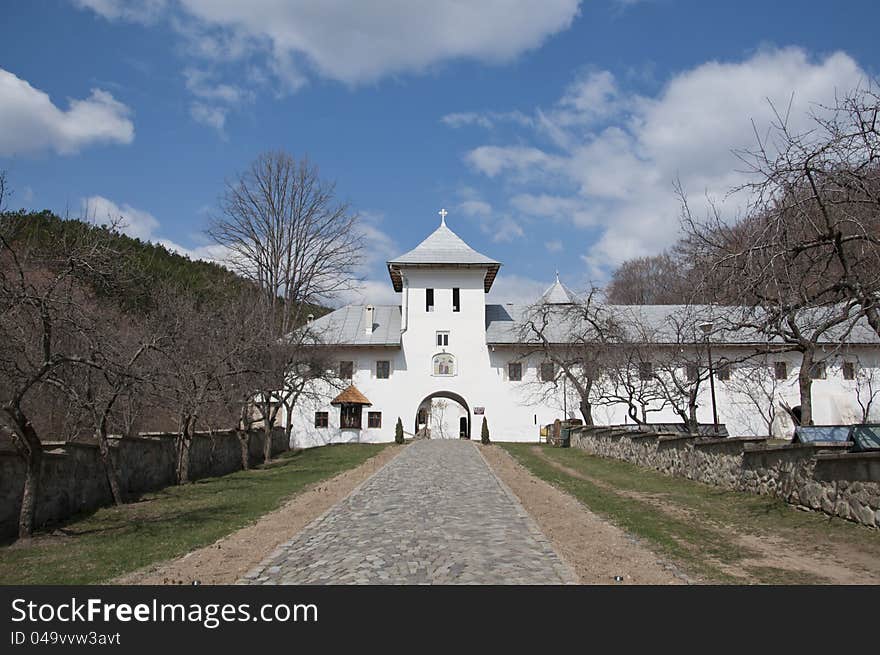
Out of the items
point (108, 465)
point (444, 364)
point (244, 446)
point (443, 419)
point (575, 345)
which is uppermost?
point (575, 345)

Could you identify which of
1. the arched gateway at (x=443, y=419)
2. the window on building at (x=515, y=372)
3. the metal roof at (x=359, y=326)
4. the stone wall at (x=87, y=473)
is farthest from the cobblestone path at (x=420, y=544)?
the arched gateway at (x=443, y=419)

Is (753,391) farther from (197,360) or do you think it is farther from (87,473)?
(87,473)

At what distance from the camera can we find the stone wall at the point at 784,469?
1005cm

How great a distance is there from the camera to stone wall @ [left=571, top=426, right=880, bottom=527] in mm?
10047

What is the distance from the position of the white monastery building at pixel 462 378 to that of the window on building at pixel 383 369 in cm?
7

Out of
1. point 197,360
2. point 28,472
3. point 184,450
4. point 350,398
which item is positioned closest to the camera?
point 28,472

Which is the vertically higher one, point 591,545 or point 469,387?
point 469,387

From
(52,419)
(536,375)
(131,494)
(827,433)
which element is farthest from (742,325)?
(536,375)

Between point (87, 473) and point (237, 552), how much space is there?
268 inches

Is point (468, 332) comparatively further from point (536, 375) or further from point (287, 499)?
point (287, 499)

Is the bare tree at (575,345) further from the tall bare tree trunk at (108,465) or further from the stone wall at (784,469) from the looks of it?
the tall bare tree trunk at (108,465)

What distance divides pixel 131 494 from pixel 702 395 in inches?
1410

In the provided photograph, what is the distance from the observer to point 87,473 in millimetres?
13938

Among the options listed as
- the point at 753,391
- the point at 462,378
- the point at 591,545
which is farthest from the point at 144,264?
the point at 753,391
